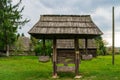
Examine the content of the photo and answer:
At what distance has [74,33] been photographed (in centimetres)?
1736

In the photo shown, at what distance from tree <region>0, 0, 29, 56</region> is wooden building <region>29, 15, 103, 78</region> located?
3072 centimetres

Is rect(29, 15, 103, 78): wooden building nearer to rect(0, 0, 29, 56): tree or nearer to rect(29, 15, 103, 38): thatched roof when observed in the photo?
rect(29, 15, 103, 38): thatched roof

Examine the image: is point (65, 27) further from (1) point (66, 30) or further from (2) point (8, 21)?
(2) point (8, 21)

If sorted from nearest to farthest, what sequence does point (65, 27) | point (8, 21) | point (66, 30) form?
point (66, 30), point (65, 27), point (8, 21)

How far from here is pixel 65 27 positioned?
18.0 metres

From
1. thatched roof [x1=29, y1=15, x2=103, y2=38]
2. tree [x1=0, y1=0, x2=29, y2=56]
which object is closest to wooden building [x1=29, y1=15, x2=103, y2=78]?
thatched roof [x1=29, y1=15, x2=103, y2=38]

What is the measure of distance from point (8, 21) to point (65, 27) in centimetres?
3257

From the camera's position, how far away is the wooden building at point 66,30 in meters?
17.5

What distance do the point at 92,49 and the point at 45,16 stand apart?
36932mm

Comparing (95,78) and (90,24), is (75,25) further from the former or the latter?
(95,78)

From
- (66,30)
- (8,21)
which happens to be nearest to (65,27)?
(66,30)

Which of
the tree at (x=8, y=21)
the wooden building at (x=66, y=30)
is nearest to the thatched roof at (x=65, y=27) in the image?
the wooden building at (x=66, y=30)

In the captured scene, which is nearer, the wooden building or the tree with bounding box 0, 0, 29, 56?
the wooden building

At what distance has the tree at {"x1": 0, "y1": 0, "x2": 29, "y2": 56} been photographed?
4912cm
